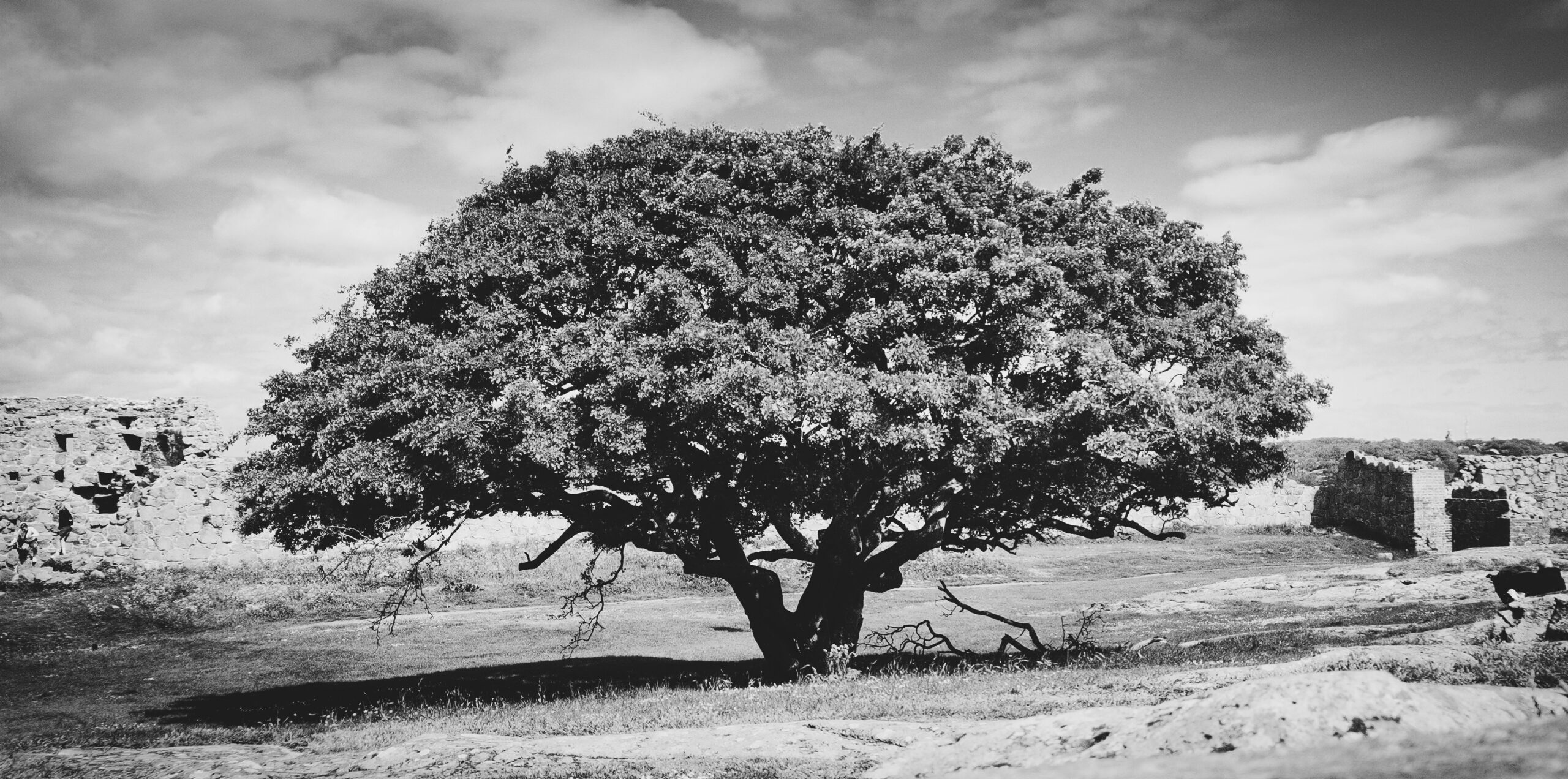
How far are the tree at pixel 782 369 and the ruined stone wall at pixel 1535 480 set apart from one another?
92.1ft

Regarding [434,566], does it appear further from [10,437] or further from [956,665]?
[956,665]

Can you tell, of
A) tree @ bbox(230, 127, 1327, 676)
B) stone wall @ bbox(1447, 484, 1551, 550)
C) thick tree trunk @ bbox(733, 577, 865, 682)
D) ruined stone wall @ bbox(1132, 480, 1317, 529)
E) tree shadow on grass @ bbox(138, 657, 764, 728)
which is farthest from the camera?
ruined stone wall @ bbox(1132, 480, 1317, 529)

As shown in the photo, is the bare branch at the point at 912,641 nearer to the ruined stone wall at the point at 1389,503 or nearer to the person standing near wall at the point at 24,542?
the person standing near wall at the point at 24,542

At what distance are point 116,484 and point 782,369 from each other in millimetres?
31336

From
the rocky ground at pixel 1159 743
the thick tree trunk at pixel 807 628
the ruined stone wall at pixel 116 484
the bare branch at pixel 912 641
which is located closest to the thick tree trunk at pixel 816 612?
the thick tree trunk at pixel 807 628

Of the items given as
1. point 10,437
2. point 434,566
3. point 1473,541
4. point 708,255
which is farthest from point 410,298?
point 1473,541

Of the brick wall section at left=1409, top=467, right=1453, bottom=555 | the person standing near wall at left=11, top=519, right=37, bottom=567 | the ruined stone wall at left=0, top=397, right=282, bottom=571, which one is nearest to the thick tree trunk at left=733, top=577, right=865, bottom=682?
the ruined stone wall at left=0, top=397, right=282, bottom=571

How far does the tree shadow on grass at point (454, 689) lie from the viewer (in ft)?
51.1

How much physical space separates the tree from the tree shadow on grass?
2.90 meters

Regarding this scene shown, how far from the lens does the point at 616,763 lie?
27.5 feet

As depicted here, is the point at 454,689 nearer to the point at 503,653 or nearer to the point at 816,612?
the point at 503,653

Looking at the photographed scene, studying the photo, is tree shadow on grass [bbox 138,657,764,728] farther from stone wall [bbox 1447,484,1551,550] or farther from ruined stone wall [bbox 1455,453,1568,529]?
ruined stone wall [bbox 1455,453,1568,529]

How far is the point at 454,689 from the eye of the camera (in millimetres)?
18203

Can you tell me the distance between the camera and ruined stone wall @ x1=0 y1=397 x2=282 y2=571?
3108 cm
